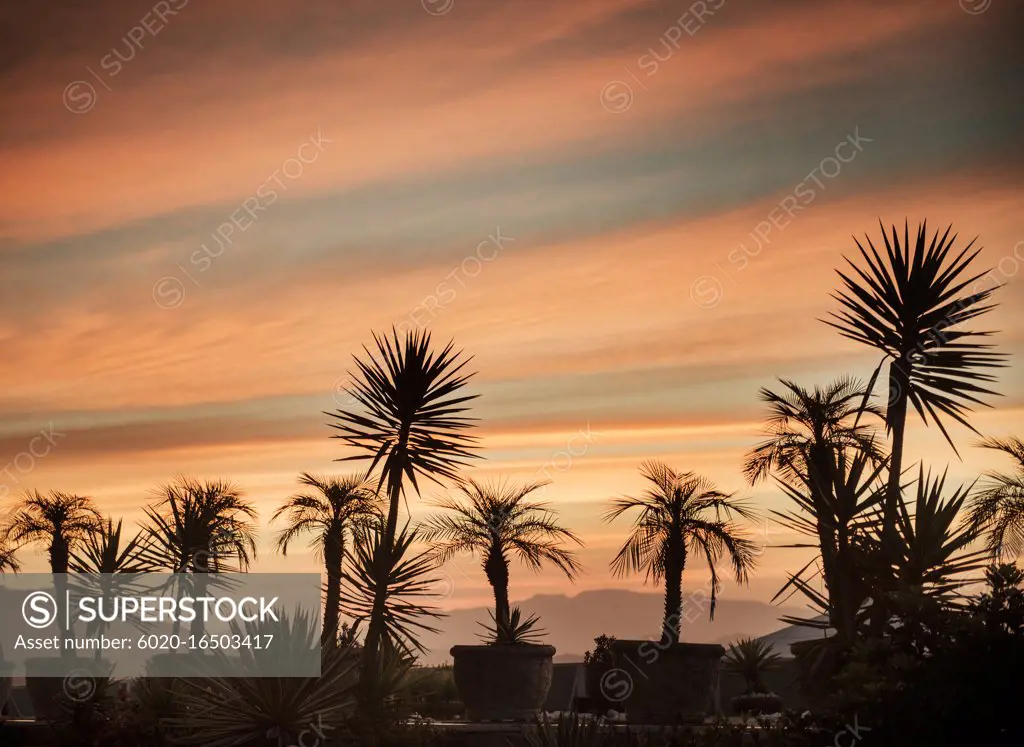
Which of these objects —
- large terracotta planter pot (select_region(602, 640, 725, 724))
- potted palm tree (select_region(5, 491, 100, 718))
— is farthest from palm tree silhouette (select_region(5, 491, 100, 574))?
large terracotta planter pot (select_region(602, 640, 725, 724))

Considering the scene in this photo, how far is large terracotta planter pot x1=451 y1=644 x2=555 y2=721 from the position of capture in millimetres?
15289

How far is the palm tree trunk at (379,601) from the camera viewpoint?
13438 millimetres

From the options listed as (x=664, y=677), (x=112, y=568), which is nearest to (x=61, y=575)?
(x=112, y=568)

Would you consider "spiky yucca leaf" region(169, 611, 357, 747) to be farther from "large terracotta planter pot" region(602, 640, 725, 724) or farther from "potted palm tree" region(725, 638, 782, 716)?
"potted palm tree" region(725, 638, 782, 716)

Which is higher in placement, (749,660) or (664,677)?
(664,677)

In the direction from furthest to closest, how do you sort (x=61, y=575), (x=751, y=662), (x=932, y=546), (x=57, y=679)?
(x=61, y=575) → (x=751, y=662) → (x=57, y=679) → (x=932, y=546)

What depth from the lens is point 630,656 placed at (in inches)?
564

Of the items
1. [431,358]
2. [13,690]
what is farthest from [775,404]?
[13,690]

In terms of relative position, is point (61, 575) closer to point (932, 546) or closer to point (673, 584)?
point (673, 584)

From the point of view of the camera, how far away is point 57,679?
61.6ft

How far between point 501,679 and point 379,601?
2087mm

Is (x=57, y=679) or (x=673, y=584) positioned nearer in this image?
(x=57, y=679)

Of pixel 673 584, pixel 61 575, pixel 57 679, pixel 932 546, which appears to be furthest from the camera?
pixel 61 575

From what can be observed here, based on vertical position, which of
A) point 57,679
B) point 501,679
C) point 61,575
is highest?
point 61,575
